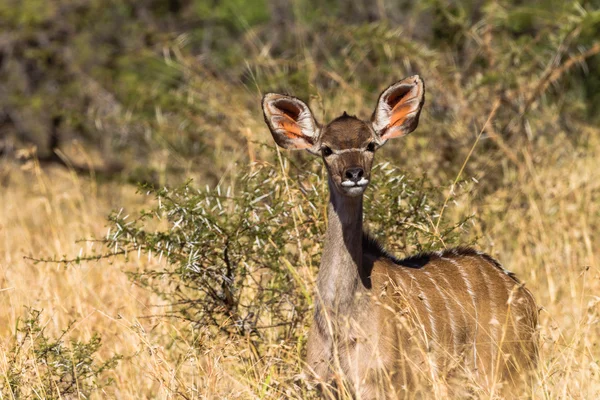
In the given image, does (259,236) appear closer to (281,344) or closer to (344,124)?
(281,344)

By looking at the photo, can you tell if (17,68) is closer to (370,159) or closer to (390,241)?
(390,241)

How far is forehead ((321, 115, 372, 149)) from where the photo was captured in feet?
15.2

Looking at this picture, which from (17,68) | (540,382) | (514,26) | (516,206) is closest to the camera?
(540,382)

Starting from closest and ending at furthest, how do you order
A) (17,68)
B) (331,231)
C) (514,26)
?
(331,231) → (514,26) → (17,68)

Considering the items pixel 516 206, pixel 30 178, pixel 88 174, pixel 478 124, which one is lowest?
pixel 30 178

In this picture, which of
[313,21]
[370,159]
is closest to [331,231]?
[370,159]

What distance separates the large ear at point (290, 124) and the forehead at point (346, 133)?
116 millimetres

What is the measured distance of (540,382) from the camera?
4.19 meters

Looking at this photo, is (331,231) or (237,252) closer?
(331,231)

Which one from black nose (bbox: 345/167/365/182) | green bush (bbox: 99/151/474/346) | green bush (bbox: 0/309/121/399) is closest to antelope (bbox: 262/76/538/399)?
black nose (bbox: 345/167/365/182)

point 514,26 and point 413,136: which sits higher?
point 514,26

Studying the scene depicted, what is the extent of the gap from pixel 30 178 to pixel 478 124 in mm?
6589

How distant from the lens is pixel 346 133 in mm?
4688

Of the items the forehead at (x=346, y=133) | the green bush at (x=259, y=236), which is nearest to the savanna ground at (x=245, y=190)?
the green bush at (x=259, y=236)
